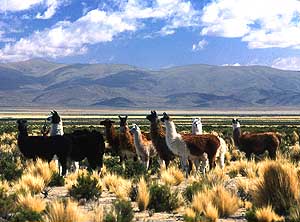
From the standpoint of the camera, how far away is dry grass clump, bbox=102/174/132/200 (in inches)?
424

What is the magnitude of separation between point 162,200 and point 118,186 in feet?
7.15

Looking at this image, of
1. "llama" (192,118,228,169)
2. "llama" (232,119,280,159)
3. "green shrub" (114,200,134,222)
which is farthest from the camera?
"llama" (232,119,280,159)

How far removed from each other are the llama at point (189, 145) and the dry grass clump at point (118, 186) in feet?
7.02

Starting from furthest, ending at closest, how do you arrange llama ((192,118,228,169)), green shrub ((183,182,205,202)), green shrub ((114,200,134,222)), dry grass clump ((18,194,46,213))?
1. llama ((192,118,228,169))
2. green shrub ((183,182,205,202))
3. dry grass clump ((18,194,46,213))
4. green shrub ((114,200,134,222))

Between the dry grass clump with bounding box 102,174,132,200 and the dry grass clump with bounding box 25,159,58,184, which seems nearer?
the dry grass clump with bounding box 102,174,132,200

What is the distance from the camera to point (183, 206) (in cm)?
964

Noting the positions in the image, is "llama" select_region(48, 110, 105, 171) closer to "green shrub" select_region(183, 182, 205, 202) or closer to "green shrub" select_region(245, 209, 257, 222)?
"green shrub" select_region(183, 182, 205, 202)

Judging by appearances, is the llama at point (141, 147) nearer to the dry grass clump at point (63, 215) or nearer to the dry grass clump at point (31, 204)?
the dry grass clump at point (31, 204)

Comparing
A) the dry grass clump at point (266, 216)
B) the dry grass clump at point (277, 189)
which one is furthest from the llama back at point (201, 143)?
the dry grass clump at point (266, 216)

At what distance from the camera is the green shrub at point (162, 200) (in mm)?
→ 9398

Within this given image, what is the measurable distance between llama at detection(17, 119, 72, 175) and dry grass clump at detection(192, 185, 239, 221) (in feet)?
17.7

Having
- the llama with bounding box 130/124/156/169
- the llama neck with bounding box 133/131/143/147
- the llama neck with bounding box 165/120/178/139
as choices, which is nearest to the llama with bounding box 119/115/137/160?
the llama with bounding box 130/124/156/169

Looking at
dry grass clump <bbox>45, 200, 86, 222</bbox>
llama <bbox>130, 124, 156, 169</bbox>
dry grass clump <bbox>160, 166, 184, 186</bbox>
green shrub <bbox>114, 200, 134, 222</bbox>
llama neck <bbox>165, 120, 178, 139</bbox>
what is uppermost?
llama neck <bbox>165, 120, 178, 139</bbox>

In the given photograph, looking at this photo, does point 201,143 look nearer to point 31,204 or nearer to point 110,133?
point 110,133
